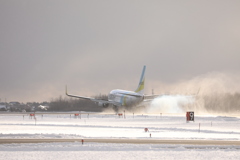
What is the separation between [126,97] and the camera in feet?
361

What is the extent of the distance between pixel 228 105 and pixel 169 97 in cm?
1527

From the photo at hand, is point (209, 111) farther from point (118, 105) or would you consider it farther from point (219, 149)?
point (219, 149)

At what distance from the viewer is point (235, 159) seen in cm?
2494

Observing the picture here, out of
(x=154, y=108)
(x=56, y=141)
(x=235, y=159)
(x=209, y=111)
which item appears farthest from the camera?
(x=154, y=108)

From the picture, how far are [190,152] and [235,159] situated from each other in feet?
11.9

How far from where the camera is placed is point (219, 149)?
29188 millimetres

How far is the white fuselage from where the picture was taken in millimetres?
108512

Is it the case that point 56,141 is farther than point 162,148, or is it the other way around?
point 56,141

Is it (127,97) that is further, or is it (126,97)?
(126,97)

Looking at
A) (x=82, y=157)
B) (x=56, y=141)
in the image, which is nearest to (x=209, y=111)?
(x=56, y=141)

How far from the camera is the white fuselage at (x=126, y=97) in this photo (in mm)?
108512

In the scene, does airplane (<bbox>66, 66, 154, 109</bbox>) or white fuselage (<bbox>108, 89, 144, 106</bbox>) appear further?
airplane (<bbox>66, 66, 154, 109</bbox>)

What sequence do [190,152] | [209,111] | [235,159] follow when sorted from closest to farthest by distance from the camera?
[235,159] < [190,152] < [209,111]

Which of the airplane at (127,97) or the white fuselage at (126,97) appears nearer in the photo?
the white fuselage at (126,97)
